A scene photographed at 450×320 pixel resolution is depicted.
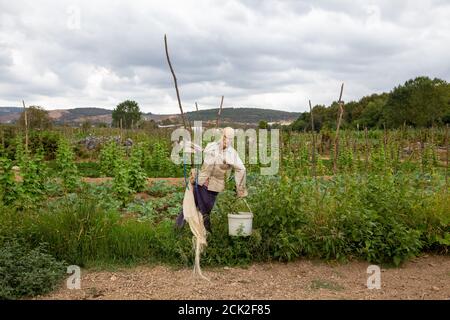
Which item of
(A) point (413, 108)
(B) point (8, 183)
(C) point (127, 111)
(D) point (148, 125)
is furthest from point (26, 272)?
(C) point (127, 111)

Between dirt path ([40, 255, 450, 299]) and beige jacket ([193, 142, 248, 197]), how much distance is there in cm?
87

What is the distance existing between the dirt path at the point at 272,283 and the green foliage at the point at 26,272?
0.49ft

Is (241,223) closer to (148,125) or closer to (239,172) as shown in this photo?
(239,172)

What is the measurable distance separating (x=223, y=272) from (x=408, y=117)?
35.1m

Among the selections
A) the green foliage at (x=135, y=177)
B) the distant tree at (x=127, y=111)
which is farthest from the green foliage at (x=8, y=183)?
the distant tree at (x=127, y=111)

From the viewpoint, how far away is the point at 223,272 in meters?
4.84

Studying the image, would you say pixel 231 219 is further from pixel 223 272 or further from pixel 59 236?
pixel 59 236

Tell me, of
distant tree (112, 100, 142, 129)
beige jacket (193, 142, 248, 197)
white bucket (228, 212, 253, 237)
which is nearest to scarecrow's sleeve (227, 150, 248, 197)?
beige jacket (193, 142, 248, 197)

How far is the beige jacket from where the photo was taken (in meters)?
4.86

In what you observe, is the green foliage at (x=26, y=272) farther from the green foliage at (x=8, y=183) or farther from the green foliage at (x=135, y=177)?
the green foliage at (x=135, y=177)

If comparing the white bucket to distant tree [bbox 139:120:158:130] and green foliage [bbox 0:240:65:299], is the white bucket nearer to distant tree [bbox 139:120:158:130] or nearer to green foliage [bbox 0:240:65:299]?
green foliage [bbox 0:240:65:299]

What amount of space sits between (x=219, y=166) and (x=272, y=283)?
50.7 inches

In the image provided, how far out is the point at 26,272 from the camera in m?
4.19
